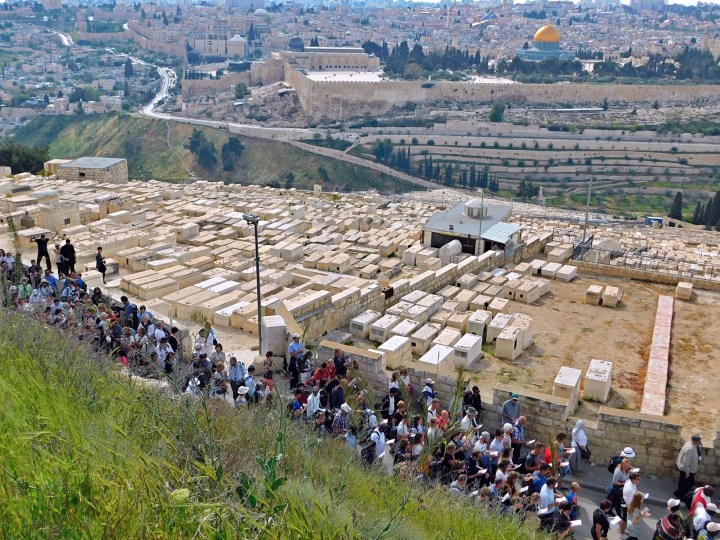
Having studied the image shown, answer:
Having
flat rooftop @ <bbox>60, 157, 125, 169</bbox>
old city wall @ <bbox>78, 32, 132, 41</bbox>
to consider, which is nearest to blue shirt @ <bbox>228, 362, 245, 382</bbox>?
flat rooftop @ <bbox>60, 157, 125, 169</bbox>

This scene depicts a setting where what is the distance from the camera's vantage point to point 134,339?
6590 millimetres

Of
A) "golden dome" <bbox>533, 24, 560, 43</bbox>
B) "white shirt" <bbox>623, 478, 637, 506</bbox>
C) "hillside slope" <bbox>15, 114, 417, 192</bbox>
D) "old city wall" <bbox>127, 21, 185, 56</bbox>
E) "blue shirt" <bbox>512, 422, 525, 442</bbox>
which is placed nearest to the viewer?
"white shirt" <bbox>623, 478, 637, 506</bbox>

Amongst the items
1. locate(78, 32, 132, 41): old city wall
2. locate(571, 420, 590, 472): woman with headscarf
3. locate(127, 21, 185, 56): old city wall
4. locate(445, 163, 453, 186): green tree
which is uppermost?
locate(78, 32, 132, 41): old city wall

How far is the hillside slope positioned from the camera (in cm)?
4603

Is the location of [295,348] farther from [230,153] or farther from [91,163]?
[230,153]

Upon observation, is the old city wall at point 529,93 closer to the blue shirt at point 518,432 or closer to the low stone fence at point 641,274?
the low stone fence at point 641,274

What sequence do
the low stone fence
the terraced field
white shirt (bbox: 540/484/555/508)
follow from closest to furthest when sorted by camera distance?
1. white shirt (bbox: 540/484/555/508)
2. the low stone fence
3. the terraced field

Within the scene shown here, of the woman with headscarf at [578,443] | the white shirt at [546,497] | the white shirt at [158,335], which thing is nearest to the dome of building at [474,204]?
the woman with headscarf at [578,443]

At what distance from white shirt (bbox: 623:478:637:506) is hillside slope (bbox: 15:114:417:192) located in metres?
40.4

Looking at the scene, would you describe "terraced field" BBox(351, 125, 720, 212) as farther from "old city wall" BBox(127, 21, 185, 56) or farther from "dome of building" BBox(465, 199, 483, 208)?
"old city wall" BBox(127, 21, 185, 56)

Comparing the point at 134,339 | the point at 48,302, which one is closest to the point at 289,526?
the point at 134,339

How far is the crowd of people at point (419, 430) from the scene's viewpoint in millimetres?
4613

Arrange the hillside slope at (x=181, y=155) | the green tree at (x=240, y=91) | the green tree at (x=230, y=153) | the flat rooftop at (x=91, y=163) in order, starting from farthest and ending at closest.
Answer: the green tree at (x=240, y=91), the green tree at (x=230, y=153), the hillside slope at (x=181, y=155), the flat rooftop at (x=91, y=163)

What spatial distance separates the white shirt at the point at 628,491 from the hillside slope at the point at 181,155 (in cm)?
4036
